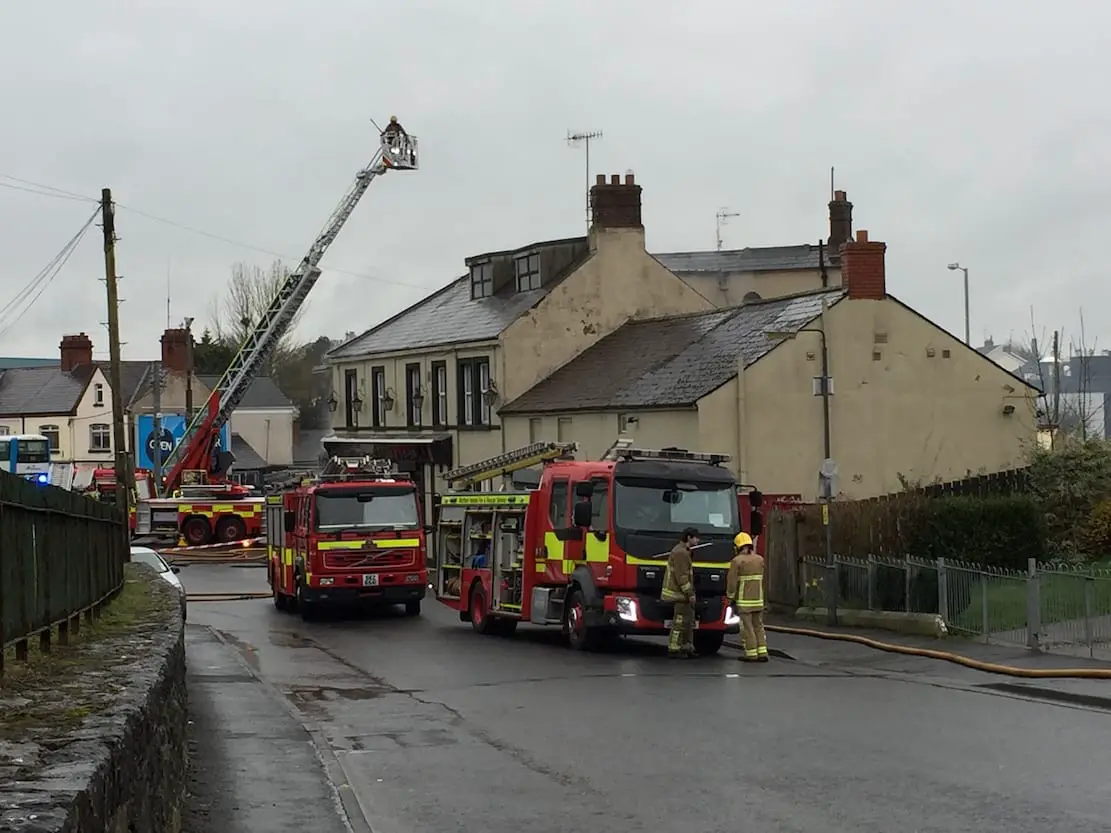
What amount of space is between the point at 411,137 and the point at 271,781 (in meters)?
41.5

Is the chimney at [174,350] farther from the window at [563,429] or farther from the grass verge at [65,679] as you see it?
the grass verge at [65,679]

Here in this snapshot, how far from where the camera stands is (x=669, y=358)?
131 feet

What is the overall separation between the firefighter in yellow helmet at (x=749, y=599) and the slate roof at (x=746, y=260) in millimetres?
42602

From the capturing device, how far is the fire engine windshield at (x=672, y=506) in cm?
2258

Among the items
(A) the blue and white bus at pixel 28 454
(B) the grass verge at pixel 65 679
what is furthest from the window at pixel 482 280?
(B) the grass verge at pixel 65 679

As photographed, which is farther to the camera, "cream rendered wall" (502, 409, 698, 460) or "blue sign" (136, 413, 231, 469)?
"blue sign" (136, 413, 231, 469)

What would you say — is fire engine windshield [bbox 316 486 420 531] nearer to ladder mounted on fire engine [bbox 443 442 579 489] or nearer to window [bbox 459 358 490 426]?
ladder mounted on fire engine [bbox 443 442 579 489]

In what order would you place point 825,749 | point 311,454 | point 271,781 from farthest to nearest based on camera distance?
point 311,454 < point 825,749 < point 271,781

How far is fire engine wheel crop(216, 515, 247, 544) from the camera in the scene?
52969 mm

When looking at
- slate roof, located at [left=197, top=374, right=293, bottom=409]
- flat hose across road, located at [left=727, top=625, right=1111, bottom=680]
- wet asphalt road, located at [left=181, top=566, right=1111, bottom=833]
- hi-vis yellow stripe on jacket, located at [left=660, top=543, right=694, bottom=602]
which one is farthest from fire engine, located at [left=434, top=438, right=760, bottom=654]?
slate roof, located at [left=197, top=374, right=293, bottom=409]

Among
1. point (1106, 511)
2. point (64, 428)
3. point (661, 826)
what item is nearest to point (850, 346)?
point (1106, 511)

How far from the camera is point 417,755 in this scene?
1284 centimetres

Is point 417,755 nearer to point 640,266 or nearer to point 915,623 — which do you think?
point 915,623

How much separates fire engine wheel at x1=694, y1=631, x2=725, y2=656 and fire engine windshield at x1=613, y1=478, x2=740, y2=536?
1484 mm
